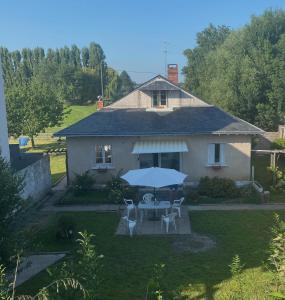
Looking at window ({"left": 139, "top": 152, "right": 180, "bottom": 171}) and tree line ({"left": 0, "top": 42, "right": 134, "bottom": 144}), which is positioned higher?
tree line ({"left": 0, "top": 42, "right": 134, "bottom": 144})

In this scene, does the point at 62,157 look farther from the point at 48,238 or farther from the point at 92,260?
the point at 92,260

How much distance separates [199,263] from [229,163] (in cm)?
1392

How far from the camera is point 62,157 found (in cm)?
4881

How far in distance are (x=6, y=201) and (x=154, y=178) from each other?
1069 centimetres

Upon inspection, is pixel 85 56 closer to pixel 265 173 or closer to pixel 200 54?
pixel 200 54

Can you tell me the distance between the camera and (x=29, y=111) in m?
51.9

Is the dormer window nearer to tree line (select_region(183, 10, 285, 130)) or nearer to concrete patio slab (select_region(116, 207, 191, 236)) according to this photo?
concrete patio slab (select_region(116, 207, 191, 236))

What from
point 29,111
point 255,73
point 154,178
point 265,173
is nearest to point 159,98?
point 265,173

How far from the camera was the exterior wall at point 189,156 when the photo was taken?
1121 inches

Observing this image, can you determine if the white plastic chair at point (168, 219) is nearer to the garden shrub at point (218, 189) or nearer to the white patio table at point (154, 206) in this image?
the white patio table at point (154, 206)

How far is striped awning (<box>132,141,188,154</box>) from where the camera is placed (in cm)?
2675

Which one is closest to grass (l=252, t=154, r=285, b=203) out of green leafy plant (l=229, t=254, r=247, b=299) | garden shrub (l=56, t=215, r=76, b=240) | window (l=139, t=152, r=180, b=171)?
window (l=139, t=152, r=180, b=171)

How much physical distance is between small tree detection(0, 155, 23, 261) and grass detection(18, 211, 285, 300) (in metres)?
1.04

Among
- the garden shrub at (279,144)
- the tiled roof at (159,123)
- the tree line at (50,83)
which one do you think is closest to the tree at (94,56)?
the tree line at (50,83)
